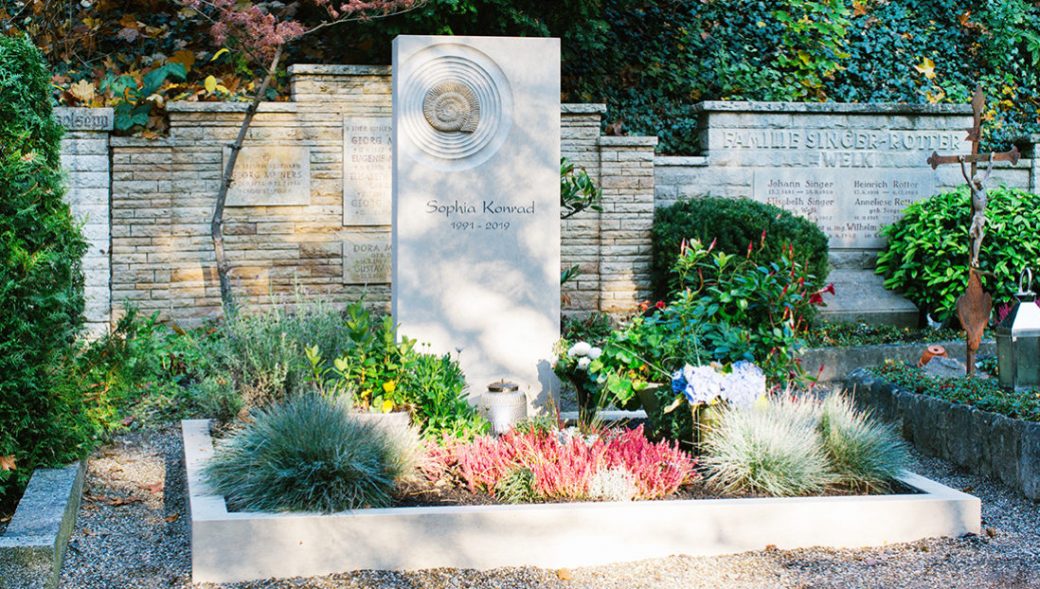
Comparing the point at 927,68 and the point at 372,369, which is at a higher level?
the point at 927,68

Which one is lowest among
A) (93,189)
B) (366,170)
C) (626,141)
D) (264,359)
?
(264,359)

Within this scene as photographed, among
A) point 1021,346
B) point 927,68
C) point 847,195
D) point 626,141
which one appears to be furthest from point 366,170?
point 927,68

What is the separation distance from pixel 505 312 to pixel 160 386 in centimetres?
301

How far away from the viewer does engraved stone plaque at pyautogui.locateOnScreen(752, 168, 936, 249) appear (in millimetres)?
12602

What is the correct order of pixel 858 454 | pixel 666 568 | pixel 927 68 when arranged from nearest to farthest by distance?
pixel 666 568 → pixel 858 454 → pixel 927 68

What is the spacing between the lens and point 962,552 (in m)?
5.25

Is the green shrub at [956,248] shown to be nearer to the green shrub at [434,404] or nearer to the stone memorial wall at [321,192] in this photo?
the stone memorial wall at [321,192]

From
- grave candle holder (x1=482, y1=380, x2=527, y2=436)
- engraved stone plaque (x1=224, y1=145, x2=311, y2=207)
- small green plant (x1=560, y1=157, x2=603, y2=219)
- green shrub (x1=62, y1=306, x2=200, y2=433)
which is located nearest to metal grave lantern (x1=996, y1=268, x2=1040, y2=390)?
grave candle holder (x1=482, y1=380, x2=527, y2=436)

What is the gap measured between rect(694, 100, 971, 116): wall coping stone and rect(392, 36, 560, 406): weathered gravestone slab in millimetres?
5045

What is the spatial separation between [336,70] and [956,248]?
6390mm

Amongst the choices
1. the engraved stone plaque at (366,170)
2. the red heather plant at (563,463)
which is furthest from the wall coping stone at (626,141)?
the red heather plant at (563,463)

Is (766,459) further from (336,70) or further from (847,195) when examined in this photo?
(847,195)

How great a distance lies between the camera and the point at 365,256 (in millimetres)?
11305

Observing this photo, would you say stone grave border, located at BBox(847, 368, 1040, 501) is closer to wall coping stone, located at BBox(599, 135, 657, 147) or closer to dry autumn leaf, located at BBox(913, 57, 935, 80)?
wall coping stone, located at BBox(599, 135, 657, 147)
